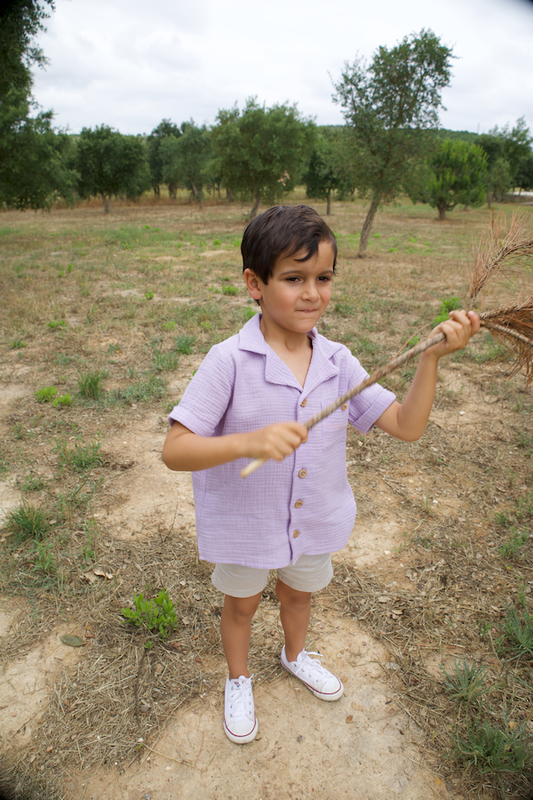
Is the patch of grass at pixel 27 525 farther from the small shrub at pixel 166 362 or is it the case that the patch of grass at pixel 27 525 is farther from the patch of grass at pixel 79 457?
the small shrub at pixel 166 362

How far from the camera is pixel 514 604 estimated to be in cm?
244

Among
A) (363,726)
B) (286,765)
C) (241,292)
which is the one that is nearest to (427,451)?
(363,726)

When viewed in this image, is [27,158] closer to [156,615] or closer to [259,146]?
[259,146]

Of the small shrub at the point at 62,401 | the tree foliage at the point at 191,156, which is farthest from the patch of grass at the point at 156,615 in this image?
the tree foliage at the point at 191,156

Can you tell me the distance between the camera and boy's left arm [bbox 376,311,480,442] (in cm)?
133

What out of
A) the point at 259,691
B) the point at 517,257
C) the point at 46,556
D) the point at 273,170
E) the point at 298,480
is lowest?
the point at 259,691

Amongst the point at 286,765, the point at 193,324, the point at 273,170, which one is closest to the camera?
the point at 286,765

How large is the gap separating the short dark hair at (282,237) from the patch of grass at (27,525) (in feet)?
7.10

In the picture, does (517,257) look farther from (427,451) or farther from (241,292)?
(241,292)

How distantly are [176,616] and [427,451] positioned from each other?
8.13 feet

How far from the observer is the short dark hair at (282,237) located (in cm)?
135

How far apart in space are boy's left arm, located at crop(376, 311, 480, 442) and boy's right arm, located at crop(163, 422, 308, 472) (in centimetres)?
46

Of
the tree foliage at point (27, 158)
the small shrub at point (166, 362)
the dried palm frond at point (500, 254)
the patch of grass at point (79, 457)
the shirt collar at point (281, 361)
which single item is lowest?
the patch of grass at point (79, 457)

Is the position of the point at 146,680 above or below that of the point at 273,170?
below
